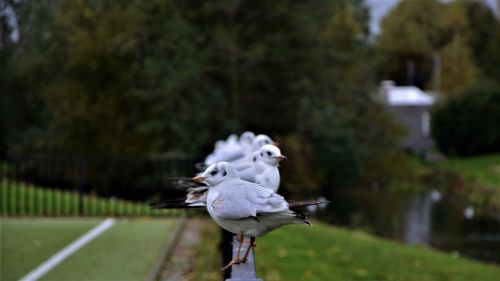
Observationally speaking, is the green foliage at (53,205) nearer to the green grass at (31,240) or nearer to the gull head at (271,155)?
the green grass at (31,240)

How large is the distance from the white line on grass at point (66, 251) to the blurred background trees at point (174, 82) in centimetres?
1377

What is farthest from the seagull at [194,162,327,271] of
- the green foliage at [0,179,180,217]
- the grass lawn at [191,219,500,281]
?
the green foliage at [0,179,180,217]

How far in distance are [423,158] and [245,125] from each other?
1759 cm

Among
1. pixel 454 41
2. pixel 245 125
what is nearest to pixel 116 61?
pixel 245 125

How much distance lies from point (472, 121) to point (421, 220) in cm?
1841

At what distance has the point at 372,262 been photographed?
11008 mm

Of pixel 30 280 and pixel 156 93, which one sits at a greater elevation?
pixel 156 93

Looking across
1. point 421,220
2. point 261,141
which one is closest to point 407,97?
point 421,220

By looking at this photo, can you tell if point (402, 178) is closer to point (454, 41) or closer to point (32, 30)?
point (32, 30)

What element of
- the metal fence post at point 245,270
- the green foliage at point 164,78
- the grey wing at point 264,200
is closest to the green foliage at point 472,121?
the green foliage at point 164,78

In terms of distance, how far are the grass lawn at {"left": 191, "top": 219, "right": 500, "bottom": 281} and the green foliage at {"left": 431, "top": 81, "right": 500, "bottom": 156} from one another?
93.7 ft

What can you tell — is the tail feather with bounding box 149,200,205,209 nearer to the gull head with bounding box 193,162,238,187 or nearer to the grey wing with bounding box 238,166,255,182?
the grey wing with bounding box 238,166,255,182

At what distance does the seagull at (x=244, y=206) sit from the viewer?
10.8 feet

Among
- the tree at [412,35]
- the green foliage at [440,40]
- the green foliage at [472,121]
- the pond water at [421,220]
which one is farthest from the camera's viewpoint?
the tree at [412,35]
